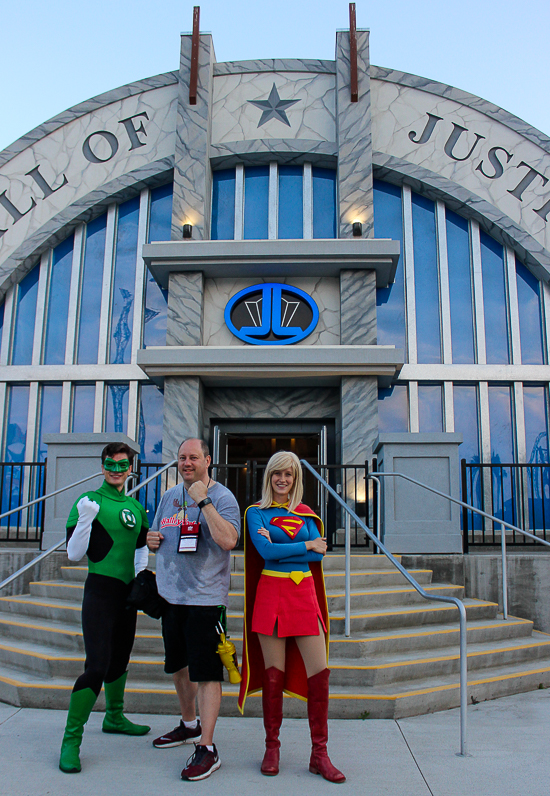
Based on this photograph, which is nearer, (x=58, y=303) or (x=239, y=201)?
(x=239, y=201)

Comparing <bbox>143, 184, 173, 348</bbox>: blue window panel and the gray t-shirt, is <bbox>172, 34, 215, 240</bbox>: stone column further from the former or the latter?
the gray t-shirt

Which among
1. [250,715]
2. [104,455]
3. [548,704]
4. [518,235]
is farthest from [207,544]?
[518,235]

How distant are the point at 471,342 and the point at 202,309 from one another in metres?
5.13

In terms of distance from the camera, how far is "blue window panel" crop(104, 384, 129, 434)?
12281mm

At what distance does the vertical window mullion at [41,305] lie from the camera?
41.4 feet

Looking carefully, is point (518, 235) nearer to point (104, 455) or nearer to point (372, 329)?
point (372, 329)

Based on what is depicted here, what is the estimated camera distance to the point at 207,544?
3.85 meters

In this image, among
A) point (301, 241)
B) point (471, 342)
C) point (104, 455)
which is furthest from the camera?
point (471, 342)

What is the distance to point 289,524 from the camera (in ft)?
12.5

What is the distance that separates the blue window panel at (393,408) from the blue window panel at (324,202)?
323cm

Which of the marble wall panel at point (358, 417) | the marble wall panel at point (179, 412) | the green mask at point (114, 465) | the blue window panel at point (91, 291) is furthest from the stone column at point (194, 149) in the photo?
the green mask at point (114, 465)

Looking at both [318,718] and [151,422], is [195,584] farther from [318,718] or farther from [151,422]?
[151,422]

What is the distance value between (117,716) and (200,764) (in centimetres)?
94

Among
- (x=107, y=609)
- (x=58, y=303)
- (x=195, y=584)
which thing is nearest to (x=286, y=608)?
(x=195, y=584)
